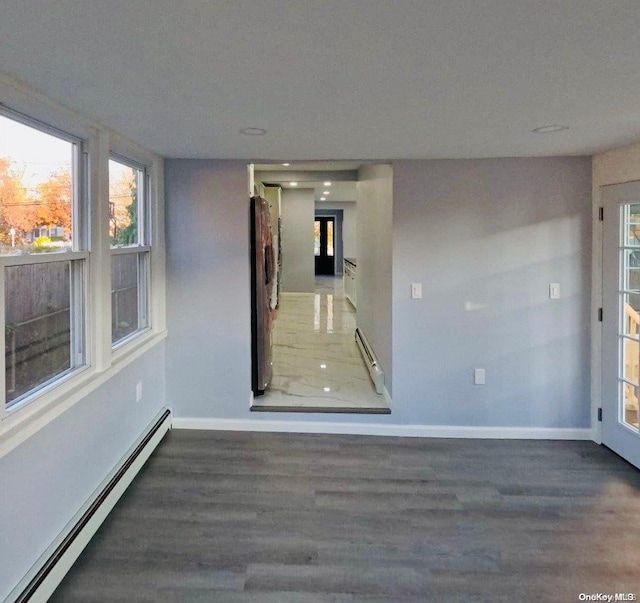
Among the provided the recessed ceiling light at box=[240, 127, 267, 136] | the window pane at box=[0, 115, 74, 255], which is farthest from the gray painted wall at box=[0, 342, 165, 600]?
the recessed ceiling light at box=[240, 127, 267, 136]

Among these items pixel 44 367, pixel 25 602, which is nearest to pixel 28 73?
pixel 44 367

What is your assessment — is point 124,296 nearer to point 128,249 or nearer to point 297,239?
point 128,249

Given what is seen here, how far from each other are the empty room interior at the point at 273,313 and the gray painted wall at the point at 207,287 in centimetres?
2

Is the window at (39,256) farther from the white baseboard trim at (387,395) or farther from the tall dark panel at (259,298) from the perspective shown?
the white baseboard trim at (387,395)

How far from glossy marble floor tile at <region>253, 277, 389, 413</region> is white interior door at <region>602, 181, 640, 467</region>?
1679 millimetres

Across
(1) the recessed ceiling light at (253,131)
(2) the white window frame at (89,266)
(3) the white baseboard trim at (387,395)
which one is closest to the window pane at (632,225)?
(3) the white baseboard trim at (387,395)

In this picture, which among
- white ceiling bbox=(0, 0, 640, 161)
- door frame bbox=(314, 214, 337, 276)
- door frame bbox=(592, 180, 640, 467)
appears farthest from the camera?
door frame bbox=(314, 214, 337, 276)

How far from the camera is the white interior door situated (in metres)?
3.45

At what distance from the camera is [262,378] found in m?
4.38

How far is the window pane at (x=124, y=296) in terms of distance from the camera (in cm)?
329

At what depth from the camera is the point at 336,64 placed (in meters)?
1.88

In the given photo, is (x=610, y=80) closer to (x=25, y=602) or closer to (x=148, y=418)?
(x=25, y=602)

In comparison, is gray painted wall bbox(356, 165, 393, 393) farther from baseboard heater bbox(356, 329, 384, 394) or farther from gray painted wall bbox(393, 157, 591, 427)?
gray painted wall bbox(393, 157, 591, 427)

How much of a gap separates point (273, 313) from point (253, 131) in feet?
7.36
